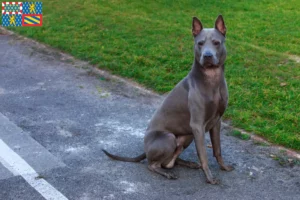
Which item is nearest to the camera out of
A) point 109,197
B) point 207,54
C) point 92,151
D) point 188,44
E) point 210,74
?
point 207,54

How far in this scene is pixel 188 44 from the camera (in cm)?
1029

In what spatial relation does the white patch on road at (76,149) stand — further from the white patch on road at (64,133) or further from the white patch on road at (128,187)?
the white patch on road at (128,187)

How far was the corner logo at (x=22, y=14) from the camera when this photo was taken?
13.1m

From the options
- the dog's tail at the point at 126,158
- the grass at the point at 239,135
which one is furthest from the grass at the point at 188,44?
the dog's tail at the point at 126,158

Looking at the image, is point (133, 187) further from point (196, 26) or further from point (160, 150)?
point (196, 26)

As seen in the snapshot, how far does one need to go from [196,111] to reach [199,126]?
0.50 ft

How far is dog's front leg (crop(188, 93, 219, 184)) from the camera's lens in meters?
5.16

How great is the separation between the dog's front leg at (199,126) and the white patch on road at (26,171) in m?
1.42

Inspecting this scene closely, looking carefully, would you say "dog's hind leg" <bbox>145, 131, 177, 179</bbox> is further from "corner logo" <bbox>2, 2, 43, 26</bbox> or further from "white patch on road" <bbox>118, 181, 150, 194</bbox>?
"corner logo" <bbox>2, 2, 43, 26</bbox>

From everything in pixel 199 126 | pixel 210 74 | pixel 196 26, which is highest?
pixel 196 26

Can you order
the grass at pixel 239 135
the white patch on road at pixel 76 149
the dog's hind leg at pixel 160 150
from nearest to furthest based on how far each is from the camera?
1. the dog's hind leg at pixel 160 150
2. the white patch on road at pixel 76 149
3. the grass at pixel 239 135

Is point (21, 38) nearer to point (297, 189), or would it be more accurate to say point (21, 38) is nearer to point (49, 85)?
point (49, 85)

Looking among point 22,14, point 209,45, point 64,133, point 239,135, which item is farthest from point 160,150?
point 22,14

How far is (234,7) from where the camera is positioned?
13812mm
